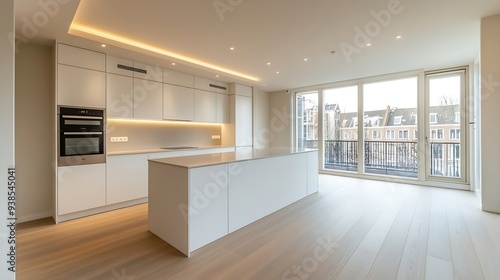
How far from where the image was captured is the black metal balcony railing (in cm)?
488

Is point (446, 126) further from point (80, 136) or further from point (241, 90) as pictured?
point (80, 136)

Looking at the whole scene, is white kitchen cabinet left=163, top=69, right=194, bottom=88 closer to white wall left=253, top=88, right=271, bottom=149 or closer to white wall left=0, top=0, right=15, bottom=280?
white wall left=253, top=88, right=271, bottom=149

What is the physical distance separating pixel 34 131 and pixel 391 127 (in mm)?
7123

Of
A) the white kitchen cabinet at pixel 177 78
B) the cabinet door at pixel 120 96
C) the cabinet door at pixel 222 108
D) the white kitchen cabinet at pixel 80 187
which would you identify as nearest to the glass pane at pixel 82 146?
the white kitchen cabinet at pixel 80 187

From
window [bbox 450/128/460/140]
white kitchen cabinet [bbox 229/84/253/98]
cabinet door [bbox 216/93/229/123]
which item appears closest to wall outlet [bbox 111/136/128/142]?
cabinet door [bbox 216/93/229/123]

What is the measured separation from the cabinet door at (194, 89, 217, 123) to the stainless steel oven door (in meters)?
2.05

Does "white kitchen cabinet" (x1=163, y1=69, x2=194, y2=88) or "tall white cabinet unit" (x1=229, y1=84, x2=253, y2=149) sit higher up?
"white kitchen cabinet" (x1=163, y1=69, x2=194, y2=88)

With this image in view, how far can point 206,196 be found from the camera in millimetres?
2236

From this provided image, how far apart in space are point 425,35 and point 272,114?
4743 millimetres

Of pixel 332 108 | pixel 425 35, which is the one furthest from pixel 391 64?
pixel 332 108

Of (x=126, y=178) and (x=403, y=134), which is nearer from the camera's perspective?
(x=126, y=178)

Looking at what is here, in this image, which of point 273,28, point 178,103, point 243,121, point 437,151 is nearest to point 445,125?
point 437,151

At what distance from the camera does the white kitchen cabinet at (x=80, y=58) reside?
9.89ft

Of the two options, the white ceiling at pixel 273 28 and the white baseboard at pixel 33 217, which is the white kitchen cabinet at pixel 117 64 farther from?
the white baseboard at pixel 33 217
